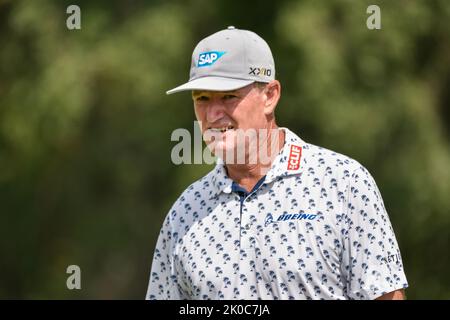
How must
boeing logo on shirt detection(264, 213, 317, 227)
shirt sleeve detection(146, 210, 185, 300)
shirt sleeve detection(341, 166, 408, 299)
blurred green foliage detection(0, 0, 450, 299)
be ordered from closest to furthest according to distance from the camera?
shirt sleeve detection(341, 166, 408, 299) < boeing logo on shirt detection(264, 213, 317, 227) < shirt sleeve detection(146, 210, 185, 300) < blurred green foliage detection(0, 0, 450, 299)

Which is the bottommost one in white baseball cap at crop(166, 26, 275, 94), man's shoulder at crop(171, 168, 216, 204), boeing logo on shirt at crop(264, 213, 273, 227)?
boeing logo on shirt at crop(264, 213, 273, 227)

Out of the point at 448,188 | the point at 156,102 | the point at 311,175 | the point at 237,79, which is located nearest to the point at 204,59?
the point at 237,79

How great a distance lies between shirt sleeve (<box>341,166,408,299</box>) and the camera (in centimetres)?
314

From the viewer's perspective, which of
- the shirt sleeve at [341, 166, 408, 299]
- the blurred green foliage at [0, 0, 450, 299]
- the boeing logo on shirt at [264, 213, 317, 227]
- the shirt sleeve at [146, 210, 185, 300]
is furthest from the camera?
the blurred green foliage at [0, 0, 450, 299]

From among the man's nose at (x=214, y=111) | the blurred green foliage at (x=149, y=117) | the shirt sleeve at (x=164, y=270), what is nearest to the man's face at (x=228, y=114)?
the man's nose at (x=214, y=111)

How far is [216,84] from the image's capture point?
3.34m

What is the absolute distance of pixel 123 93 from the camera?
34.6ft

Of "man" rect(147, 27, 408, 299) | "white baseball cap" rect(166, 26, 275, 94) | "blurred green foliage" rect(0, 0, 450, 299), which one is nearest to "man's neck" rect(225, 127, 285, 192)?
"man" rect(147, 27, 408, 299)

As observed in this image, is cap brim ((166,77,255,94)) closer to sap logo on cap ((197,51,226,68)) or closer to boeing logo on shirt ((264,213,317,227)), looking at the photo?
sap logo on cap ((197,51,226,68))

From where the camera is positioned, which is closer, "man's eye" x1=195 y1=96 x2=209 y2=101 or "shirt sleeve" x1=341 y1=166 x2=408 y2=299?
"shirt sleeve" x1=341 y1=166 x2=408 y2=299

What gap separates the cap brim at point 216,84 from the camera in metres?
3.32

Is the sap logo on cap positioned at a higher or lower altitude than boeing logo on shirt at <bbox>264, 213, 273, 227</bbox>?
higher

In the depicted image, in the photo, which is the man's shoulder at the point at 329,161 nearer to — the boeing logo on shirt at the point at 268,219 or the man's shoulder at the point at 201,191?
the boeing logo on shirt at the point at 268,219
